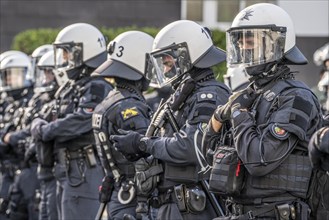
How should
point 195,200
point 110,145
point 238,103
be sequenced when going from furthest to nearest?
point 110,145 < point 195,200 < point 238,103

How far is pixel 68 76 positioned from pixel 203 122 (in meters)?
3.15

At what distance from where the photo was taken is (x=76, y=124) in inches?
387

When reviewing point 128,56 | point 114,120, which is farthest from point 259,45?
point 128,56

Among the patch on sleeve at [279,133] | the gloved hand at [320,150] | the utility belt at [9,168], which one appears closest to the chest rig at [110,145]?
the patch on sleeve at [279,133]

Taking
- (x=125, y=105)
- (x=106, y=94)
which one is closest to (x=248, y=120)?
(x=125, y=105)

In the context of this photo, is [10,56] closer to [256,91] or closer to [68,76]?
[68,76]

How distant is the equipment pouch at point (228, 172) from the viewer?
260 inches

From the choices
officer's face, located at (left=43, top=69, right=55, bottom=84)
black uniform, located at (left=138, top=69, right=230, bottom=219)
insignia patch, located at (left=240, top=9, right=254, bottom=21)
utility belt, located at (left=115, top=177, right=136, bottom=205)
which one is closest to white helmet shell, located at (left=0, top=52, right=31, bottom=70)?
officer's face, located at (left=43, top=69, right=55, bottom=84)

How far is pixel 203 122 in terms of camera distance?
24.5 feet

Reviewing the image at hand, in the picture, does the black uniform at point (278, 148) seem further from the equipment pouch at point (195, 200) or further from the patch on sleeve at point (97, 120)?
the patch on sleeve at point (97, 120)

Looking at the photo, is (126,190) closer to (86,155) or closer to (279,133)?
(86,155)

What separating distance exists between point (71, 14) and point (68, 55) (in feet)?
33.3

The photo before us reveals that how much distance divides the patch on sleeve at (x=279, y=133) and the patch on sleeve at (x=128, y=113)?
2383 mm

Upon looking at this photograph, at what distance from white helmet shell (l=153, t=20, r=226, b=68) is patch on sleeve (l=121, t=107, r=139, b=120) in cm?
80
